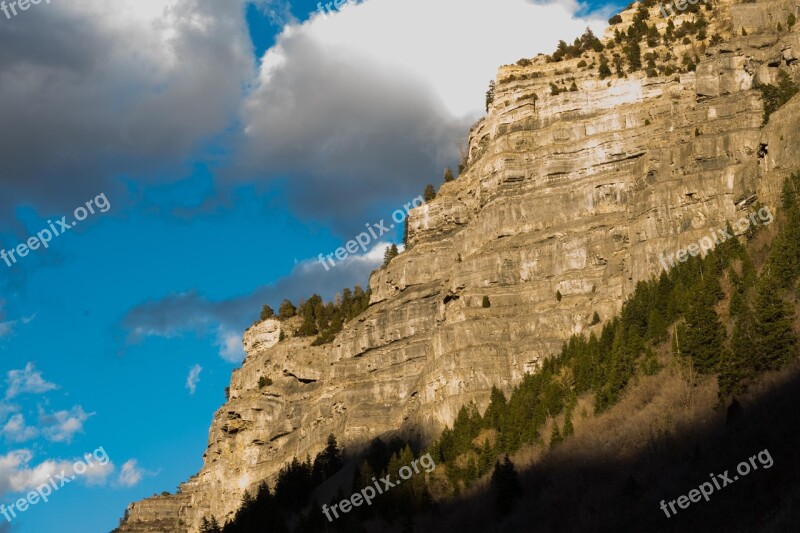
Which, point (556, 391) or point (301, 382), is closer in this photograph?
point (556, 391)

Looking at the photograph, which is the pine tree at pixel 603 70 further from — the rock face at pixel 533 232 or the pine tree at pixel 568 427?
the pine tree at pixel 568 427

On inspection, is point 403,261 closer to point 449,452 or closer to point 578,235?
point 578,235

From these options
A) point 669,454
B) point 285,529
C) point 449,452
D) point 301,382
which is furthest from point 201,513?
point 669,454

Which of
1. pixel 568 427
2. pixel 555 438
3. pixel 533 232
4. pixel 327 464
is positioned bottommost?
pixel 555 438

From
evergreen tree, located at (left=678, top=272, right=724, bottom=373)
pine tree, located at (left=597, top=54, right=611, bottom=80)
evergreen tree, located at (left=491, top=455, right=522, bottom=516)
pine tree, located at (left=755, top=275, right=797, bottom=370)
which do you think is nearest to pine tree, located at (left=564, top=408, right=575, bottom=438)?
evergreen tree, located at (left=491, top=455, right=522, bottom=516)

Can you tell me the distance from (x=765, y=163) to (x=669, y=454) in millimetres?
37571

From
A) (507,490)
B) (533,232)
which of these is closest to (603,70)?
(533,232)

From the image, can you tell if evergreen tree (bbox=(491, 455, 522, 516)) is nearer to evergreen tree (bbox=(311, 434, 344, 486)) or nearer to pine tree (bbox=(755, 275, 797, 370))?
pine tree (bbox=(755, 275, 797, 370))

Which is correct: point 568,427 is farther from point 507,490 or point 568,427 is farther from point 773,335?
point 773,335

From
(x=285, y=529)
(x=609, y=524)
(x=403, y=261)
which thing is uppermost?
(x=403, y=261)

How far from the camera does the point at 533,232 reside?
134125 mm

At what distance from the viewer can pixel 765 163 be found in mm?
115875

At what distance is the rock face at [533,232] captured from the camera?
121 m

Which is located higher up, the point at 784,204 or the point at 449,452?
the point at 784,204
